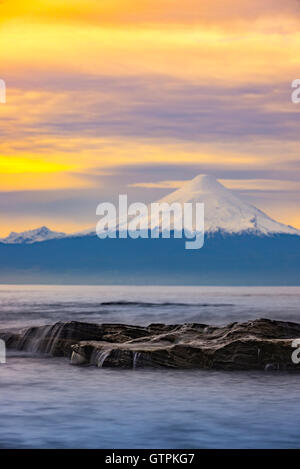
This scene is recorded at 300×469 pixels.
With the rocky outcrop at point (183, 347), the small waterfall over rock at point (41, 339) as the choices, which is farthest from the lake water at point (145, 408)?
the small waterfall over rock at point (41, 339)

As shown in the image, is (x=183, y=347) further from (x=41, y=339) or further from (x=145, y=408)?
(x=41, y=339)

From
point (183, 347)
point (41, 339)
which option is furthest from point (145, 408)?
point (41, 339)

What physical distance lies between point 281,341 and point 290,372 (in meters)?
1.28

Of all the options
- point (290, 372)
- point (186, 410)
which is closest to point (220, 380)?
point (290, 372)

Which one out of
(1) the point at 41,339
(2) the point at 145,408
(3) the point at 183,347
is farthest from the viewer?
(1) the point at 41,339

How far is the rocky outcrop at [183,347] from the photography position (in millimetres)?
26359

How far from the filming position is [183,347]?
26984 millimetres

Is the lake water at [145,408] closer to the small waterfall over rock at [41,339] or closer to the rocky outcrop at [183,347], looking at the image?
the rocky outcrop at [183,347]

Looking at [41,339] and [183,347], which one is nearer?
[183,347]

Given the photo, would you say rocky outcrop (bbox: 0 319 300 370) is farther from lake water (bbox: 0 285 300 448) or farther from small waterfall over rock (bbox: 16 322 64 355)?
lake water (bbox: 0 285 300 448)

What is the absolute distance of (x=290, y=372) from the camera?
25.6m

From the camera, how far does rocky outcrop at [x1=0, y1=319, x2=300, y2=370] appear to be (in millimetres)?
26359
